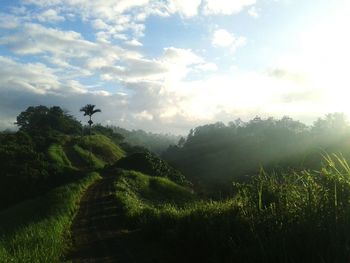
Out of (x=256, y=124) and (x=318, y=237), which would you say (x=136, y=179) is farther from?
(x=256, y=124)

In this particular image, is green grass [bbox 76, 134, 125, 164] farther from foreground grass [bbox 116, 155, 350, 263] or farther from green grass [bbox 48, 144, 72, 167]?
foreground grass [bbox 116, 155, 350, 263]

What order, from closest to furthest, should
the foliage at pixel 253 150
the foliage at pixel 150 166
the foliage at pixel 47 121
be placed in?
1. the foliage at pixel 150 166
2. the foliage at pixel 253 150
3. the foliage at pixel 47 121

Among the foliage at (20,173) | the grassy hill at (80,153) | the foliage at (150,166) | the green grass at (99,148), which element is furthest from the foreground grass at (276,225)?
the green grass at (99,148)

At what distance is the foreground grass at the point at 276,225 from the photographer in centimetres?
630

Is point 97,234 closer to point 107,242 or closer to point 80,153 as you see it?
point 107,242

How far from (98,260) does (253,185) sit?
145 inches

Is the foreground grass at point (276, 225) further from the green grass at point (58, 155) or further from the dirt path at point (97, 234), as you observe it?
the green grass at point (58, 155)

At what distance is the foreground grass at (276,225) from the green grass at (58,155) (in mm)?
55832

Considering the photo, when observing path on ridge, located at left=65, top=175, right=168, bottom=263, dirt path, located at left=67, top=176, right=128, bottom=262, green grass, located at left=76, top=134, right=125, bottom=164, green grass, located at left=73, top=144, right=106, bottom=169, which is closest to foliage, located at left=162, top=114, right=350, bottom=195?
green grass, located at left=76, top=134, right=125, bottom=164

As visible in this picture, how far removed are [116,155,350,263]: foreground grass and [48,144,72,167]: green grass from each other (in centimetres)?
5583

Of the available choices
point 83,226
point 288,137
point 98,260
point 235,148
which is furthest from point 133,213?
point 235,148

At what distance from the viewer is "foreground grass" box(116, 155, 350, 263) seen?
248 inches

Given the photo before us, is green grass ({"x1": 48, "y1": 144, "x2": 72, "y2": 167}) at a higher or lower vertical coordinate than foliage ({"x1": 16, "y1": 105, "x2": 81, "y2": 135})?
lower

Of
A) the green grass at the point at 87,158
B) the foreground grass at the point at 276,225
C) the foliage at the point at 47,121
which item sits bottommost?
the foreground grass at the point at 276,225
